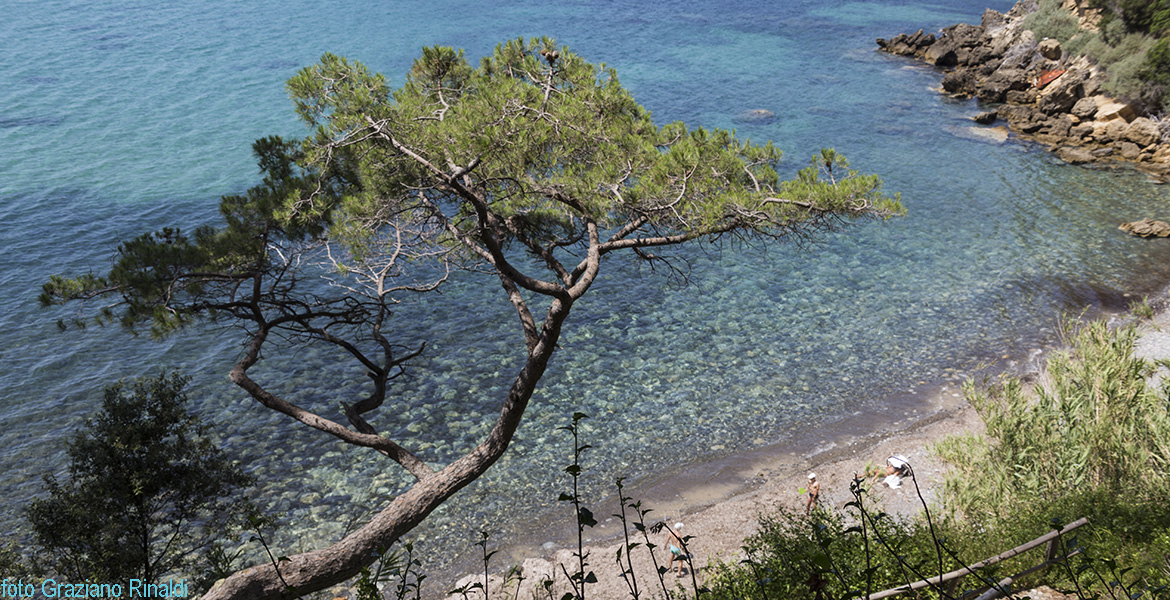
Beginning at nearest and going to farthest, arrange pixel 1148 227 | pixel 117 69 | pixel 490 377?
pixel 490 377 → pixel 1148 227 → pixel 117 69

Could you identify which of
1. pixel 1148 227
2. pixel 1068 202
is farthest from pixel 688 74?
pixel 1148 227

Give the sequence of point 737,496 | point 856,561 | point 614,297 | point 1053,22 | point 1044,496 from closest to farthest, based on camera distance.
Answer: point 856,561
point 1044,496
point 737,496
point 614,297
point 1053,22

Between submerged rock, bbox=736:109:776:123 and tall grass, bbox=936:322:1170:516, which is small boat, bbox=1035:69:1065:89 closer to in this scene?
submerged rock, bbox=736:109:776:123

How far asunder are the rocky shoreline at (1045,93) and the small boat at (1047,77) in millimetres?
44

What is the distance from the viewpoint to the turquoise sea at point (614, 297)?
13703 millimetres

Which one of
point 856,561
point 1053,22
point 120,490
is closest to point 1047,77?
point 1053,22

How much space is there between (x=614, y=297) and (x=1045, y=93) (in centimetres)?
2789

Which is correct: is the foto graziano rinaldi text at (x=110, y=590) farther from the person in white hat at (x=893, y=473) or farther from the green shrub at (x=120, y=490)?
the person in white hat at (x=893, y=473)

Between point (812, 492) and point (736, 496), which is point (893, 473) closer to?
point (812, 492)

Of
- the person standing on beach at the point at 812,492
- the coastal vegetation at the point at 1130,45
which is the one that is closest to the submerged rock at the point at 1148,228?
the coastal vegetation at the point at 1130,45

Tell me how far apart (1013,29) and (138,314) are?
4578cm

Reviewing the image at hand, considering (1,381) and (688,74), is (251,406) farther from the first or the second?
(688,74)

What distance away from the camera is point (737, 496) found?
12.6 metres

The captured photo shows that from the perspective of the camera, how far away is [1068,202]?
966 inches
